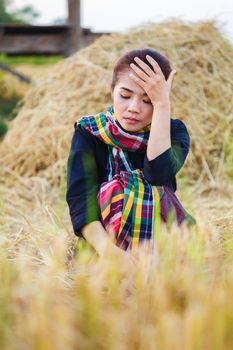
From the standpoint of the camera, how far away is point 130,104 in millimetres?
2279

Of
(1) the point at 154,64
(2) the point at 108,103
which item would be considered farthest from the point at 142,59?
(2) the point at 108,103

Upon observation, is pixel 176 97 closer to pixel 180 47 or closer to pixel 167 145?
pixel 180 47

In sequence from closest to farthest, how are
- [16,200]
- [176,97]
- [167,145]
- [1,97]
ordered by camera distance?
[167,145] → [16,200] → [176,97] → [1,97]

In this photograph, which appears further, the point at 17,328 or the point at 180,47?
the point at 180,47

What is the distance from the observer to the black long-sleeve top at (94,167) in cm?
230

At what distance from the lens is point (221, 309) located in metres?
1.16

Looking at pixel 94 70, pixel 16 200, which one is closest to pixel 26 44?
pixel 94 70

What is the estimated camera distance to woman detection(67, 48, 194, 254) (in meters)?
2.26

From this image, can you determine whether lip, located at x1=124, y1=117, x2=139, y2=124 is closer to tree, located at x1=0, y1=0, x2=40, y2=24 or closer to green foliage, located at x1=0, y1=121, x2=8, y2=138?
green foliage, located at x1=0, y1=121, x2=8, y2=138

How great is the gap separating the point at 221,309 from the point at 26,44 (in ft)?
23.0

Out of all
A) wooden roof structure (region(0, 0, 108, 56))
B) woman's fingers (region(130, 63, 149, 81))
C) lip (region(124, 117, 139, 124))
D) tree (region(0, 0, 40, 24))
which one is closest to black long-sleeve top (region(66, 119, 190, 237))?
lip (region(124, 117, 139, 124))

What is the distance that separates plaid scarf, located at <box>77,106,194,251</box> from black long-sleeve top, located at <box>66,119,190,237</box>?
29 mm

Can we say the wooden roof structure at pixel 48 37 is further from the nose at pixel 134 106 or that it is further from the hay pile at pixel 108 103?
the nose at pixel 134 106

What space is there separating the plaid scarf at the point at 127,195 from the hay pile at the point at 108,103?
182 centimetres
